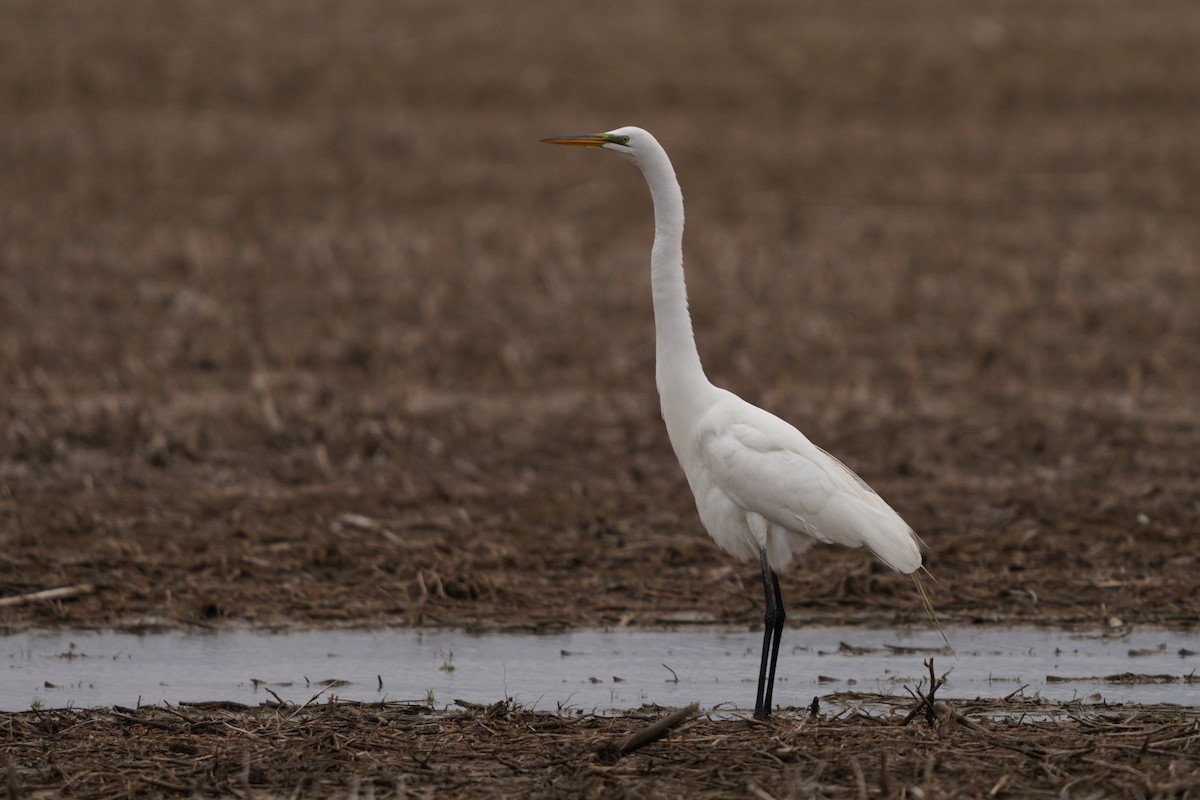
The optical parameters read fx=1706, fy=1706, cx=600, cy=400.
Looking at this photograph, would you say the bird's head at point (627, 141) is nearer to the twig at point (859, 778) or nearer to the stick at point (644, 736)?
the stick at point (644, 736)

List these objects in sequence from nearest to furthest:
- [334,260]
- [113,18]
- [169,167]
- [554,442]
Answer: [554,442]
[334,260]
[169,167]
[113,18]

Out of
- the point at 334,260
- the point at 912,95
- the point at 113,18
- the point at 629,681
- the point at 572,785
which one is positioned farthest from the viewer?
the point at 113,18

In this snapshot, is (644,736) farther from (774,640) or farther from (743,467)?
(743,467)

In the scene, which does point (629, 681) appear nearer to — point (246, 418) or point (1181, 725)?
point (1181, 725)

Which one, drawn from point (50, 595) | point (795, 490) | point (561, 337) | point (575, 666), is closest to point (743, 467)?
point (795, 490)

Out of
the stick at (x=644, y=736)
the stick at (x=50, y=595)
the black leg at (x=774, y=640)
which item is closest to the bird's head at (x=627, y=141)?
the black leg at (x=774, y=640)

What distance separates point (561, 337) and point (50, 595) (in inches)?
265

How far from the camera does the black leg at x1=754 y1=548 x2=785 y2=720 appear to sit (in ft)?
23.3

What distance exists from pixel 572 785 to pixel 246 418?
710 cm

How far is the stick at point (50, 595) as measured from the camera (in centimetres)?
903

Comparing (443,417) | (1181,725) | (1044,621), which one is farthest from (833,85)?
(1181,725)

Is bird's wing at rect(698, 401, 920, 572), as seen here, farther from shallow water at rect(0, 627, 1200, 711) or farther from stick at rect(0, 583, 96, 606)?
stick at rect(0, 583, 96, 606)

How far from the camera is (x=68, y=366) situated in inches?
551

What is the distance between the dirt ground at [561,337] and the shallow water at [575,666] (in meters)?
0.32
